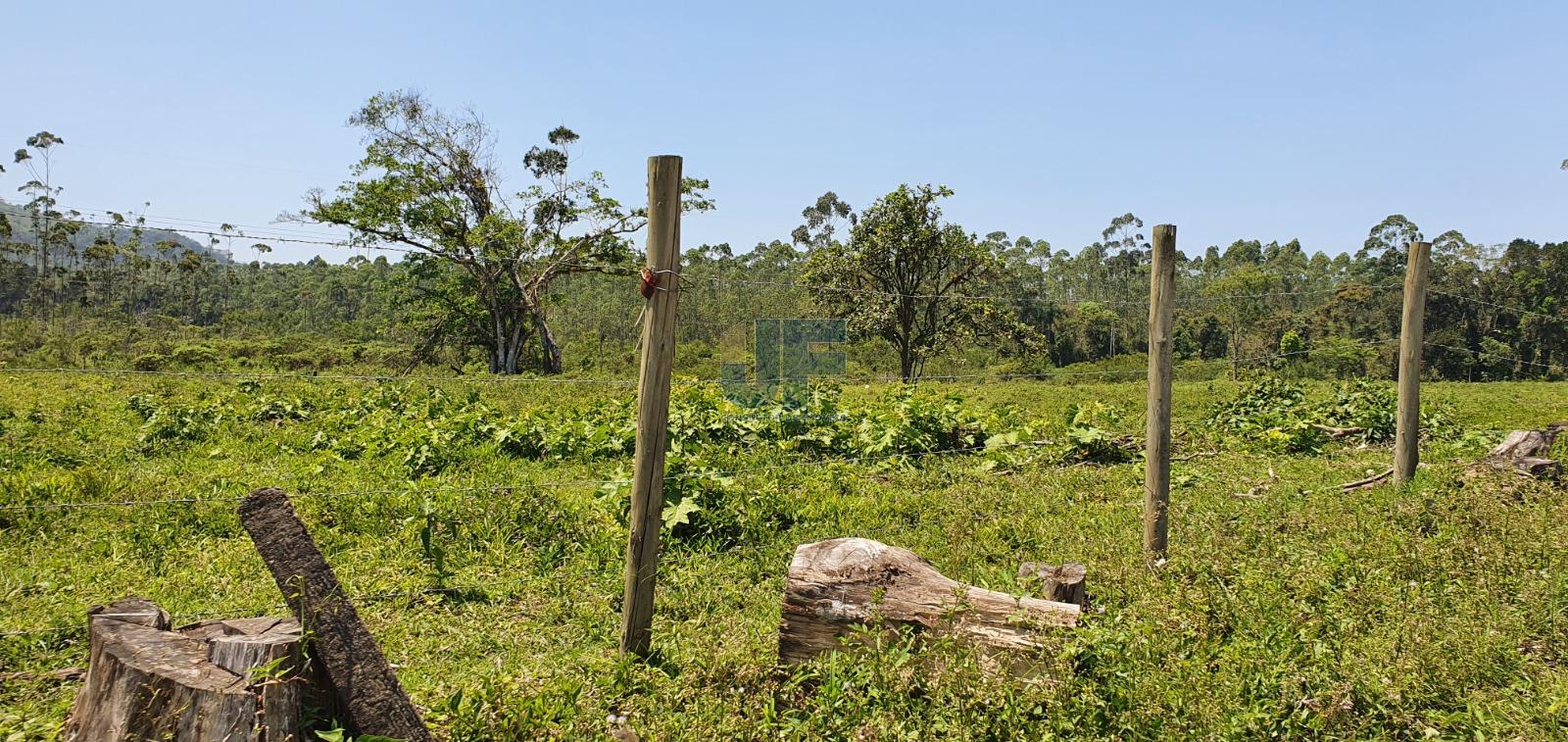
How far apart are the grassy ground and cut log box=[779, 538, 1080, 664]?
0.18 meters

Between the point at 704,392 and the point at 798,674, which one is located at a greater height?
the point at 704,392

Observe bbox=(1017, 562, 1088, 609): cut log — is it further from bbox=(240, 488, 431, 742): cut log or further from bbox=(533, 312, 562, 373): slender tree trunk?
bbox=(533, 312, 562, 373): slender tree trunk

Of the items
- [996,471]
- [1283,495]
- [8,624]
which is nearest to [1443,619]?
[1283,495]

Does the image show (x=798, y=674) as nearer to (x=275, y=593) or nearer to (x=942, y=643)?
(x=942, y=643)

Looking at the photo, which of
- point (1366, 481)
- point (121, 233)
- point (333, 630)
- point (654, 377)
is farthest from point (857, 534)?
point (121, 233)

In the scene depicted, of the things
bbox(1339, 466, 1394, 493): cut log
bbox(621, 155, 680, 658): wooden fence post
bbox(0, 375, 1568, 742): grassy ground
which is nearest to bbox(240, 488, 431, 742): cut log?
bbox(0, 375, 1568, 742): grassy ground

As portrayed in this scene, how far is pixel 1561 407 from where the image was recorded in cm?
1728

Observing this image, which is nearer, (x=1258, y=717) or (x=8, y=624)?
(x=1258, y=717)

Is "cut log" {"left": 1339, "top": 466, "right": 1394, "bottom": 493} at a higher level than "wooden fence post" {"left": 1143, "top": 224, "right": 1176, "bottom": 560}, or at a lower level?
lower

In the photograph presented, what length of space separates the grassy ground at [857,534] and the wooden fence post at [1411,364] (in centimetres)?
37

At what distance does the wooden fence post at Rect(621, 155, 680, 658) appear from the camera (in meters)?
4.20

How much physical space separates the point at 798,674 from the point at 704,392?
726 cm

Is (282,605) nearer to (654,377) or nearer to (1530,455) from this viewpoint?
(654,377)

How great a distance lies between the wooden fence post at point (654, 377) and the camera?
420cm
